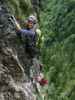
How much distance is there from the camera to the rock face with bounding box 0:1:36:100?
7.71 meters

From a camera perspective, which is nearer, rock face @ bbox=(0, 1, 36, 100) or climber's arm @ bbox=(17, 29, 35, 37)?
rock face @ bbox=(0, 1, 36, 100)

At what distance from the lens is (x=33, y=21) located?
800 cm

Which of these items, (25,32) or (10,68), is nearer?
(25,32)

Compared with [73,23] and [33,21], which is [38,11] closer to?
[73,23]

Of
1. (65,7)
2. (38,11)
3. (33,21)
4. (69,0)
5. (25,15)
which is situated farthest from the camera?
(38,11)

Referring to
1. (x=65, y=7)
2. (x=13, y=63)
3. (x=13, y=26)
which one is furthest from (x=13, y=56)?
(x=65, y=7)

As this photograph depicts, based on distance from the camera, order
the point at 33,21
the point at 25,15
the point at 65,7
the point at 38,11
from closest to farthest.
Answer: the point at 33,21 < the point at 65,7 < the point at 25,15 < the point at 38,11

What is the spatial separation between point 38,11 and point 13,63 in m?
6.85

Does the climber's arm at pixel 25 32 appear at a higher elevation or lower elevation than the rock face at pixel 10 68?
higher

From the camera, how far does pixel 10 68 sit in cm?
805

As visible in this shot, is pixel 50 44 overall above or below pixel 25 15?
below

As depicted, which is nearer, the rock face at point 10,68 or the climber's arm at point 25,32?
the rock face at point 10,68

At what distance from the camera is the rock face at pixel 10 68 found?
7.71 metres

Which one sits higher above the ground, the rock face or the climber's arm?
the climber's arm
